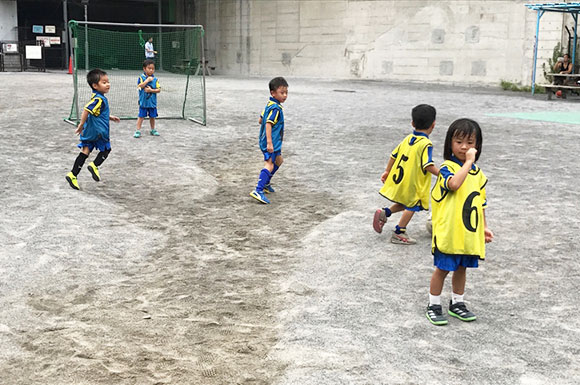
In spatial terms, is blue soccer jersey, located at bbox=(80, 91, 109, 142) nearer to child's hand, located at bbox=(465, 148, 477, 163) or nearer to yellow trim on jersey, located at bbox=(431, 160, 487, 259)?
yellow trim on jersey, located at bbox=(431, 160, 487, 259)

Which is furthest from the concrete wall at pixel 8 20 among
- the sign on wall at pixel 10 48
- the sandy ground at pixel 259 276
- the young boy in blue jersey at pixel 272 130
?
the young boy in blue jersey at pixel 272 130

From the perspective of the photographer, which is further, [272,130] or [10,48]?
[10,48]

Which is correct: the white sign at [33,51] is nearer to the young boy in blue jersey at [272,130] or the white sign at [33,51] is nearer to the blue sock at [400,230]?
the young boy in blue jersey at [272,130]

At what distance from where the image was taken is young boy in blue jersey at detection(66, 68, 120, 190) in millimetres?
8070

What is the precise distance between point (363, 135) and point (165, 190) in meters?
5.08

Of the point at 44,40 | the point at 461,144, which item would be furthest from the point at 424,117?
the point at 44,40

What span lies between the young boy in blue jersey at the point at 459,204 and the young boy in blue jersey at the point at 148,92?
833cm

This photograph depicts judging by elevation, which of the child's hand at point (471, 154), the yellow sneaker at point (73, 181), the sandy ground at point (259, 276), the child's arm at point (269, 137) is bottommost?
the sandy ground at point (259, 276)

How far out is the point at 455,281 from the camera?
433cm

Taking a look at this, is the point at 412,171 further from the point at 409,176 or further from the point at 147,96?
the point at 147,96

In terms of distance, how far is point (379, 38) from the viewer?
29.0 m

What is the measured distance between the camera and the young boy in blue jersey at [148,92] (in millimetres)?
11680

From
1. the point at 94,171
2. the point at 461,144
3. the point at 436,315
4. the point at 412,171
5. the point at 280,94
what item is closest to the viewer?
the point at 461,144

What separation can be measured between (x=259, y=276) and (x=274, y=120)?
8.64 feet
